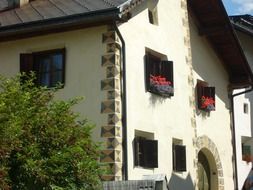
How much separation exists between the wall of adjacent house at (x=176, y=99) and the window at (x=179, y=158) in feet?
0.61

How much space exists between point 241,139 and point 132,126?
26.2 ft

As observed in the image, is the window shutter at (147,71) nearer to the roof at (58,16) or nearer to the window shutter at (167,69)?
the window shutter at (167,69)

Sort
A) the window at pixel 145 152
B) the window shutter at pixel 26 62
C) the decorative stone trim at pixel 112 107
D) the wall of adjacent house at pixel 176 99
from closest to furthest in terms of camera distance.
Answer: the decorative stone trim at pixel 112 107, the window at pixel 145 152, the wall of adjacent house at pixel 176 99, the window shutter at pixel 26 62

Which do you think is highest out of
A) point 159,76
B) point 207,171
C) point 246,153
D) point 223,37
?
point 223,37

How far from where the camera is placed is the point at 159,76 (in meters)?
16.1

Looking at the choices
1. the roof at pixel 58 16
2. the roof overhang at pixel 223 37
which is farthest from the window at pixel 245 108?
the roof at pixel 58 16

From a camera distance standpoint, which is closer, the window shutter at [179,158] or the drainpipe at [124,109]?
the drainpipe at [124,109]

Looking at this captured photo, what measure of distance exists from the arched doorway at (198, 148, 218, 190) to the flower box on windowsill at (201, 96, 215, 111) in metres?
1.19

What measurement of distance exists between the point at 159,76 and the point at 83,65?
A: 212cm

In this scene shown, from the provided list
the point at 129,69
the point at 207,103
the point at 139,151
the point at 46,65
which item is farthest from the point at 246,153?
the point at 46,65

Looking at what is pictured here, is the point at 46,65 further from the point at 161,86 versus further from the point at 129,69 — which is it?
the point at 161,86

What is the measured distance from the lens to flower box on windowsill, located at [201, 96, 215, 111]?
1895cm

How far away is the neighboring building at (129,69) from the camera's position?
14477mm

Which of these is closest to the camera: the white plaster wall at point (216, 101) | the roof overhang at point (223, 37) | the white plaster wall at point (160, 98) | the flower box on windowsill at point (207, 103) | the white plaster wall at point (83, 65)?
the white plaster wall at point (83, 65)
